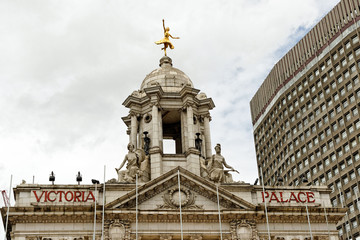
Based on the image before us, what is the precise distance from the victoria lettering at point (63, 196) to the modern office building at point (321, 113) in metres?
51.2

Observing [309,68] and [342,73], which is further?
[309,68]

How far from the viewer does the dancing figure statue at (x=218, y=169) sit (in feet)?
173

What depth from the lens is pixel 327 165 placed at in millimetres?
104062

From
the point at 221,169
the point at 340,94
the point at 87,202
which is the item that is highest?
the point at 340,94

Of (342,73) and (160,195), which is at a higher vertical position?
(342,73)

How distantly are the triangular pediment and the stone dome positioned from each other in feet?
43.4

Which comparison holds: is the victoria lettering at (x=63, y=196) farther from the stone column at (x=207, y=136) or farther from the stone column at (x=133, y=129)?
the stone column at (x=207, y=136)

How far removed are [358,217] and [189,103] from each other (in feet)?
154

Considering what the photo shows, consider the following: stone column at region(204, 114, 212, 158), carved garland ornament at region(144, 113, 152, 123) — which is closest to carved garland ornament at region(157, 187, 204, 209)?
stone column at region(204, 114, 212, 158)

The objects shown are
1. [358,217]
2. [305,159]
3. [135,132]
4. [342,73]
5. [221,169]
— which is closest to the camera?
[221,169]

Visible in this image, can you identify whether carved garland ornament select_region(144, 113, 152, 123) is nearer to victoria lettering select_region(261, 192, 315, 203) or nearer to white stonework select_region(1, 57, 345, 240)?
white stonework select_region(1, 57, 345, 240)

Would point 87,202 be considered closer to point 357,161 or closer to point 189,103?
point 189,103

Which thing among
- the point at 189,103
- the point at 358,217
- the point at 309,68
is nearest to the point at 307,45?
the point at 309,68

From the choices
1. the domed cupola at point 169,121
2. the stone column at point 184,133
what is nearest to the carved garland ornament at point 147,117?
the domed cupola at point 169,121
